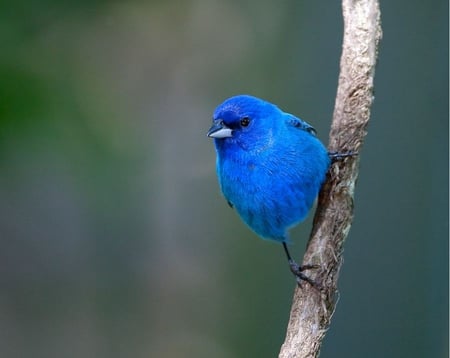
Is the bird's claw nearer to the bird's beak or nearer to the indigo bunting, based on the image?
the indigo bunting

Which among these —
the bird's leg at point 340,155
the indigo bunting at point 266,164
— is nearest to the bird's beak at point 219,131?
the indigo bunting at point 266,164

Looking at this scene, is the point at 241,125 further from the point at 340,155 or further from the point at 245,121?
the point at 340,155

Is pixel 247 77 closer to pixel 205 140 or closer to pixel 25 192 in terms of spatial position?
pixel 205 140

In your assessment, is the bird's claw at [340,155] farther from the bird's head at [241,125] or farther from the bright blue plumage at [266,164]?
the bird's head at [241,125]

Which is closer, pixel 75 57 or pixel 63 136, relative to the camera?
pixel 63 136

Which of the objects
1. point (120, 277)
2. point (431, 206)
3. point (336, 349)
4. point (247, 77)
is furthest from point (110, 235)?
point (431, 206)

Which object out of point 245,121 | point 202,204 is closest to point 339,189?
point 245,121

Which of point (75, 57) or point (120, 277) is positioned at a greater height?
point (75, 57)
